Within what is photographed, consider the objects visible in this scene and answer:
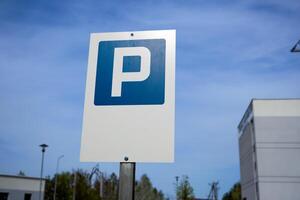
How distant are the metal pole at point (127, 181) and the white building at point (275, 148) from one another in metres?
35.5

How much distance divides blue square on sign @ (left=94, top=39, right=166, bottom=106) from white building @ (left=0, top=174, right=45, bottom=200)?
42.5m

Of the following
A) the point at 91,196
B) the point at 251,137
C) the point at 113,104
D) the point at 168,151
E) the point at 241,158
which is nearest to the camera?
the point at 168,151

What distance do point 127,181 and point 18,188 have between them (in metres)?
44.3

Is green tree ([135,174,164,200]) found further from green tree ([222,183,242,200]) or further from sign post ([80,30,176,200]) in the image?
green tree ([222,183,242,200])

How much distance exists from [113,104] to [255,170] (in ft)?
124

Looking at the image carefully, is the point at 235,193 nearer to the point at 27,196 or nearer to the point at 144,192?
the point at 144,192

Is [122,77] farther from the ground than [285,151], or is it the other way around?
[285,151]

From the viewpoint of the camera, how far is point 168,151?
2.20m

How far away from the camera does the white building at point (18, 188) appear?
4059cm

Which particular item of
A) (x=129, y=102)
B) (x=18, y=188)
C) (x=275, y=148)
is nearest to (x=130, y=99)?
(x=129, y=102)

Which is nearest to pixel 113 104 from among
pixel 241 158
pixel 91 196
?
pixel 241 158

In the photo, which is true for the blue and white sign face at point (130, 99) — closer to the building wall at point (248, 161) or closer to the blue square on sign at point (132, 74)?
the blue square on sign at point (132, 74)

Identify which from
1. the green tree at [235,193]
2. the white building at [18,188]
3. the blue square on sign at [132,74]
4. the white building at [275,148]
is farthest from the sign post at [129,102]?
the green tree at [235,193]

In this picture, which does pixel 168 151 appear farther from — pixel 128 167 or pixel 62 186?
pixel 62 186
